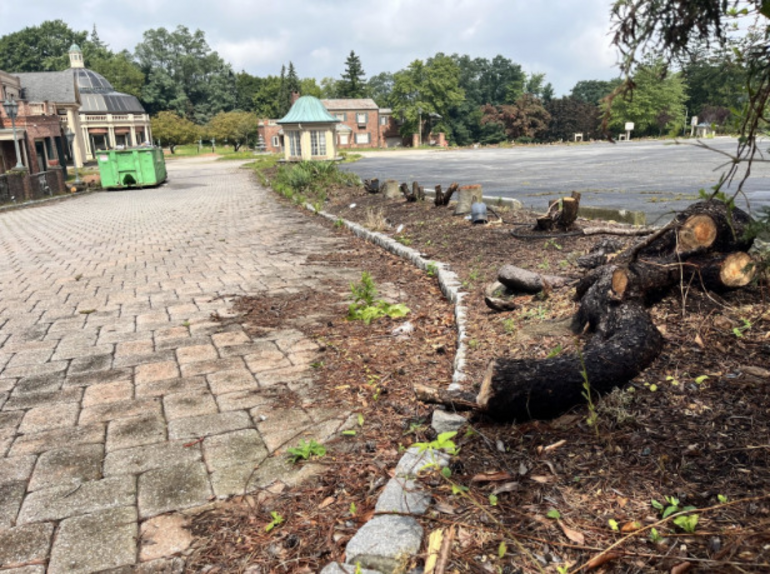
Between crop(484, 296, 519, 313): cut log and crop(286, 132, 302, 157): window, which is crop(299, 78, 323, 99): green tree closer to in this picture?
crop(286, 132, 302, 157): window

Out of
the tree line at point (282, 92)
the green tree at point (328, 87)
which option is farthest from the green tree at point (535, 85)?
the green tree at point (328, 87)

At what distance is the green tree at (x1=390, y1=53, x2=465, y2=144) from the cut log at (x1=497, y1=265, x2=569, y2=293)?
2945 inches

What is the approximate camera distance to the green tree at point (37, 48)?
84188 mm

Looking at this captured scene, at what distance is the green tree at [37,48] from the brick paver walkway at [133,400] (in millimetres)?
93461

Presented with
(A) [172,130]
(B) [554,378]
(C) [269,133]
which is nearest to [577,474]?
(B) [554,378]

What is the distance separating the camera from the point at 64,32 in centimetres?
8775

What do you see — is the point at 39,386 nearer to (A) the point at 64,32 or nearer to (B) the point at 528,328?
(B) the point at 528,328

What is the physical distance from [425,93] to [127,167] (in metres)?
60.7

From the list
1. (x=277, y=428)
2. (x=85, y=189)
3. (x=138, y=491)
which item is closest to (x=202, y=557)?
(x=138, y=491)

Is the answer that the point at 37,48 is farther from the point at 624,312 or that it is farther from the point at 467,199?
the point at 624,312

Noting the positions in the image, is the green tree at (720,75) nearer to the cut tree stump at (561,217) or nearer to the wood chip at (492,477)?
the wood chip at (492,477)

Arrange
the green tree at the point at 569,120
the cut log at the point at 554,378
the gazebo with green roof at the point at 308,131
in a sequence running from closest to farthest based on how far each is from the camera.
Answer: the cut log at the point at 554,378, the gazebo with green roof at the point at 308,131, the green tree at the point at 569,120

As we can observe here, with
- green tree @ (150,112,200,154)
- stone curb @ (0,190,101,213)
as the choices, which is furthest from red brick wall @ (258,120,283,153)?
stone curb @ (0,190,101,213)

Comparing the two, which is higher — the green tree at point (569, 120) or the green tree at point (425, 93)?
the green tree at point (425, 93)
